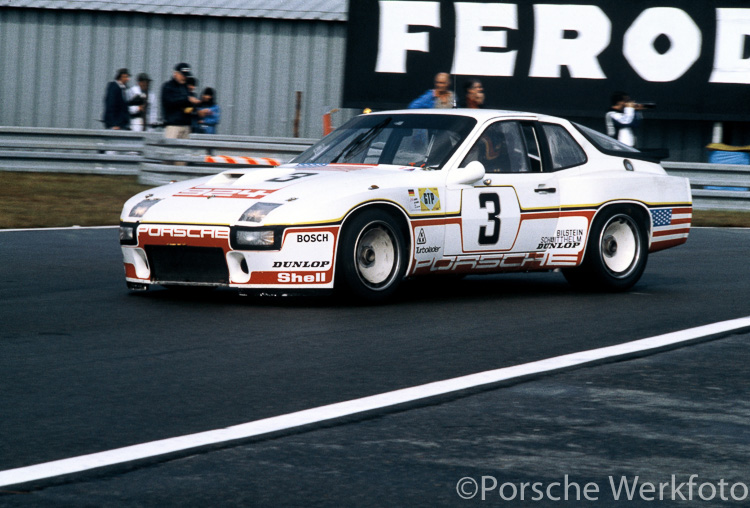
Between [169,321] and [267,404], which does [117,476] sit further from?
[169,321]

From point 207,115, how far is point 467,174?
1298 centimetres

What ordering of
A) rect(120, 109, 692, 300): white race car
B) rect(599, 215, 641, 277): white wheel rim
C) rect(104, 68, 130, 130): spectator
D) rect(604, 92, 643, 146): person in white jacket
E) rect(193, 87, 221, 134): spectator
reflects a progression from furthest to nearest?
rect(104, 68, 130, 130): spectator
rect(193, 87, 221, 134): spectator
rect(604, 92, 643, 146): person in white jacket
rect(599, 215, 641, 277): white wheel rim
rect(120, 109, 692, 300): white race car

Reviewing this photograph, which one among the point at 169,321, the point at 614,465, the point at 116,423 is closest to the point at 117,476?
the point at 116,423

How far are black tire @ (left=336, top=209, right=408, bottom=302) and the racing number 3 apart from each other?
2.24 feet

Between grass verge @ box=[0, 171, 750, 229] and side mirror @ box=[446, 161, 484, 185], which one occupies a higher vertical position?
side mirror @ box=[446, 161, 484, 185]

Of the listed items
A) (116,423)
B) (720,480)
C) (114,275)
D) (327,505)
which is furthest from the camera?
(114,275)

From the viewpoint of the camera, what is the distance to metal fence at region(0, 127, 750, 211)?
17047 mm

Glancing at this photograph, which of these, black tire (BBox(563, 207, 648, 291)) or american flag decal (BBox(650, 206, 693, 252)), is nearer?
black tire (BBox(563, 207, 648, 291))

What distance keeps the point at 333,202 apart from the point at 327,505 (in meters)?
4.00

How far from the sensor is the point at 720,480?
397 centimetres

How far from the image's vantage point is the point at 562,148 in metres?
9.02

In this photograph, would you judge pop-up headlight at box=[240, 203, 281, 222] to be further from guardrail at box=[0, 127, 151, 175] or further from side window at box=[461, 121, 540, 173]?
guardrail at box=[0, 127, 151, 175]

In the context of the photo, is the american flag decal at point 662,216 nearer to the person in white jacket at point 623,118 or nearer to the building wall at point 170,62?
the person in white jacket at point 623,118

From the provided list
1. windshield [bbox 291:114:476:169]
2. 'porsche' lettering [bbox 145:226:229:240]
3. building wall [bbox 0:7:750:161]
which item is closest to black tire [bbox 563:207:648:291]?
windshield [bbox 291:114:476:169]
